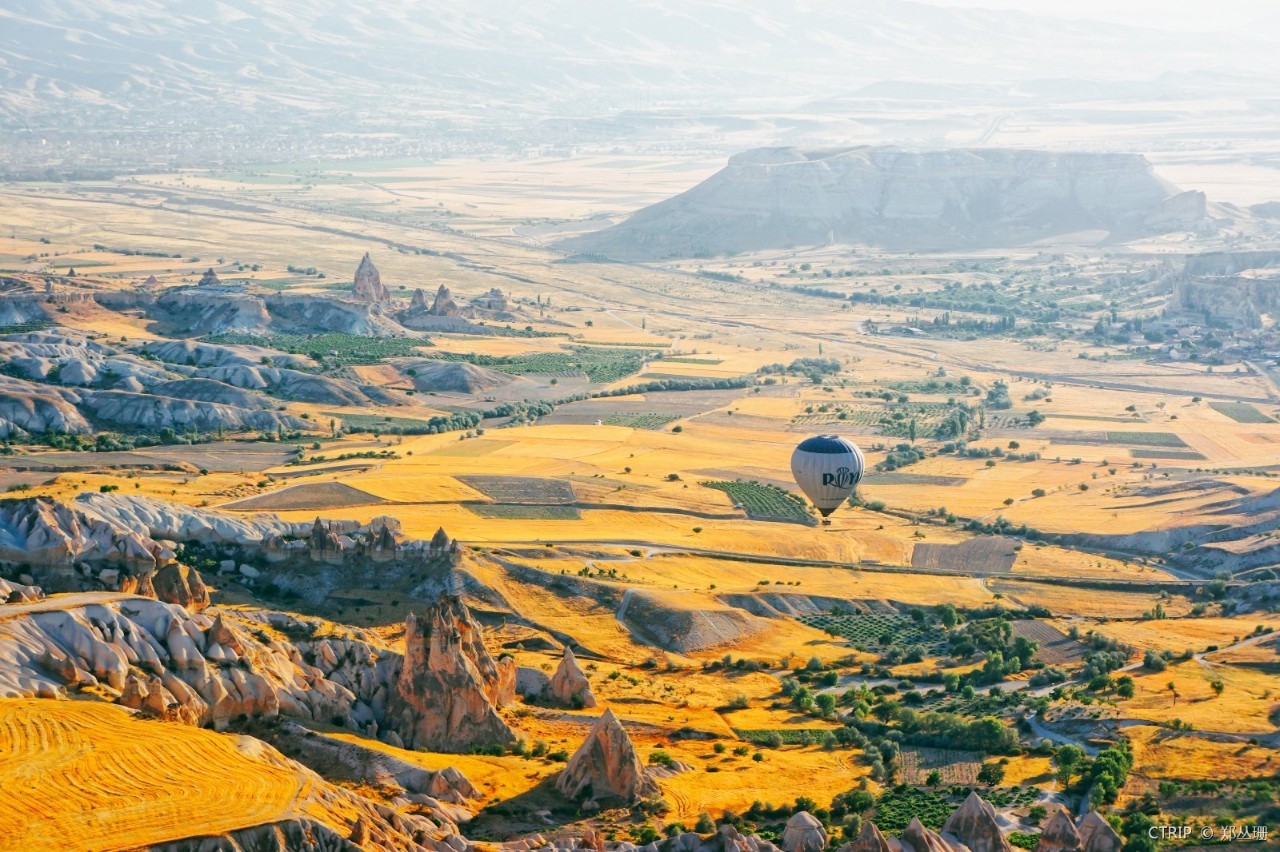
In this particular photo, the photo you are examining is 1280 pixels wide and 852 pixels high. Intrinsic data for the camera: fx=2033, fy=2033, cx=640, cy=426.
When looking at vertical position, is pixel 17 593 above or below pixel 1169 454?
above

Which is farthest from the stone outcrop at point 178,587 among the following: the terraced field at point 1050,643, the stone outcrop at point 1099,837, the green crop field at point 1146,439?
the green crop field at point 1146,439

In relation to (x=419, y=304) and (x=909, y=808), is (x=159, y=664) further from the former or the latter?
(x=419, y=304)

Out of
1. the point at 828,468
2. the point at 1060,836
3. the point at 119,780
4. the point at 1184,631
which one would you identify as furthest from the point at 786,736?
the point at 828,468

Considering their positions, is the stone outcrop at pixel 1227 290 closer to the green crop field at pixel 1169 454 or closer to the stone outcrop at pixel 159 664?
the green crop field at pixel 1169 454

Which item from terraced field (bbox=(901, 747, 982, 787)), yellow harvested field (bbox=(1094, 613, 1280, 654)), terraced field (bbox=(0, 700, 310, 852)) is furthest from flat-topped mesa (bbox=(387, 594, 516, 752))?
yellow harvested field (bbox=(1094, 613, 1280, 654))

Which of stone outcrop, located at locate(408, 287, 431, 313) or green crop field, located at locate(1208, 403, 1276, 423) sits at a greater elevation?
stone outcrop, located at locate(408, 287, 431, 313)

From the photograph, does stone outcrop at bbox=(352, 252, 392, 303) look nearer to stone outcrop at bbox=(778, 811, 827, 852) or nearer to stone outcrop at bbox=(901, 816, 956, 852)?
stone outcrop at bbox=(778, 811, 827, 852)
